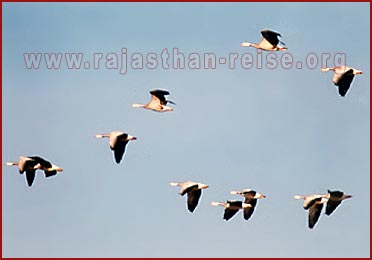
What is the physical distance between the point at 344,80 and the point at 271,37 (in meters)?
2.90

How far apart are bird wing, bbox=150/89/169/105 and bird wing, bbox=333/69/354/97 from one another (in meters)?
5.87

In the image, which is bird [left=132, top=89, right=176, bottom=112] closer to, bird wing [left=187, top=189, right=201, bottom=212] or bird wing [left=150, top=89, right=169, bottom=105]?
bird wing [left=150, top=89, right=169, bottom=105]

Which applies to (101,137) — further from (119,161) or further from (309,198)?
(309,198)

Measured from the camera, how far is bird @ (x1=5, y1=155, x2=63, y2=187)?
134 feet

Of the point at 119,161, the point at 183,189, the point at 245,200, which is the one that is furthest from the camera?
the point at 245,200

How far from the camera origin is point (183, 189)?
139 feet

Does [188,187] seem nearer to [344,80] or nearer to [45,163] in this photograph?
[45,163]

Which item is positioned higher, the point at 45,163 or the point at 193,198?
the point at 45,163

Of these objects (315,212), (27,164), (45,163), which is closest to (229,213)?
(315,212)

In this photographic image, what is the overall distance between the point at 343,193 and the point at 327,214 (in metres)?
1.06

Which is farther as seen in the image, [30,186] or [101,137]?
[101,137]

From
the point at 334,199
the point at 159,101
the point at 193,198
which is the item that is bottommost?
the point at 193,198

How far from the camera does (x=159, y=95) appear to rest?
42938 mm

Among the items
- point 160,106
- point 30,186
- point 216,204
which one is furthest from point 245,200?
point 30,186
